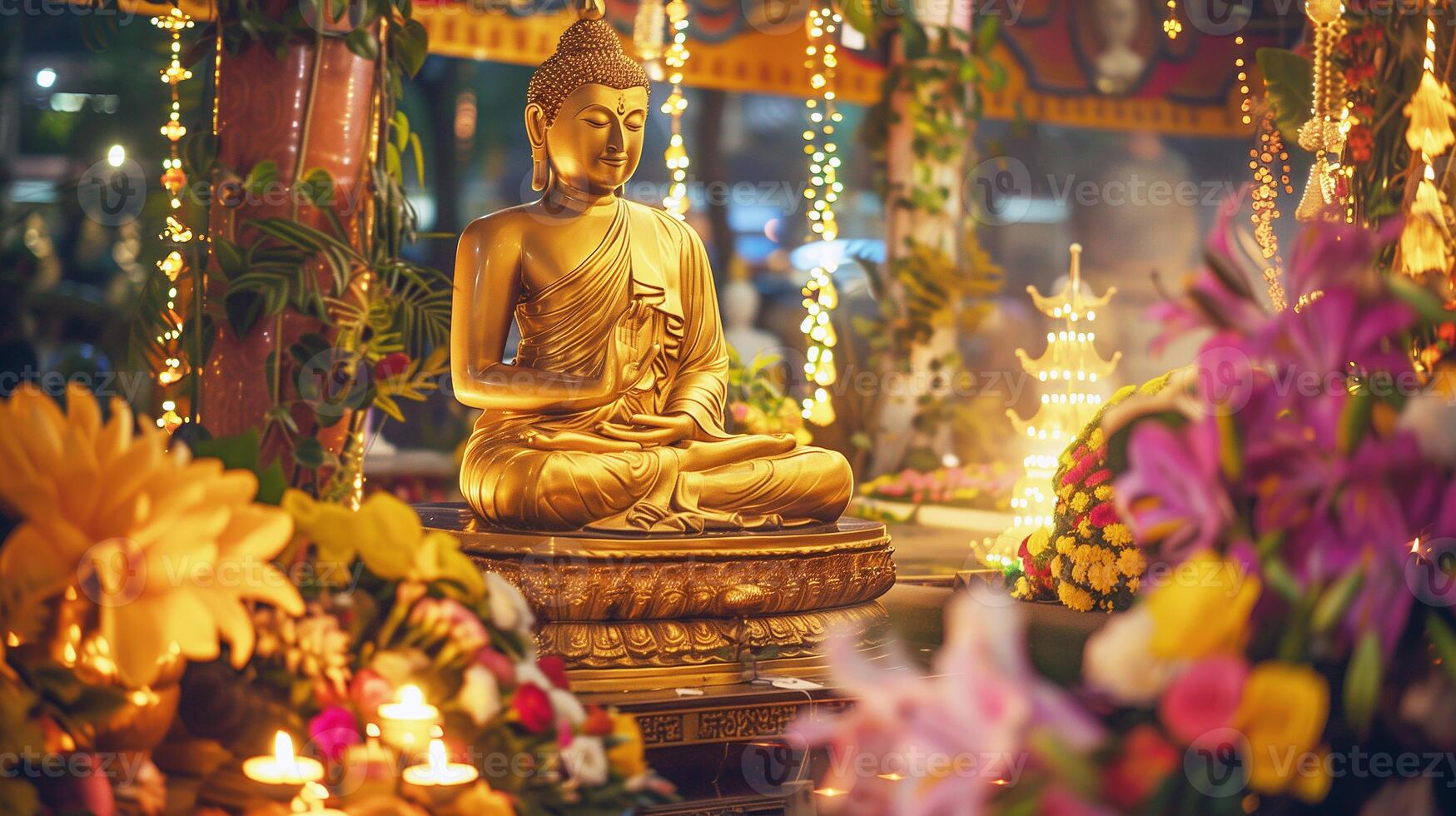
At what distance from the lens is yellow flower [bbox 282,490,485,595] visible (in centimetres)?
104

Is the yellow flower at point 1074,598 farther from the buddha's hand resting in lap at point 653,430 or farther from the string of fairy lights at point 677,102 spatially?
the string of fairy lights at point 677,102

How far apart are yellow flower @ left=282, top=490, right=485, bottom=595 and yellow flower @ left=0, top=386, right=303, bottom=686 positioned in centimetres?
8

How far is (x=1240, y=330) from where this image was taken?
0.79 m

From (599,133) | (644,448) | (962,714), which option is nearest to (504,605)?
(962,714)

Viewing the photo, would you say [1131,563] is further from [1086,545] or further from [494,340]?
[494,340]

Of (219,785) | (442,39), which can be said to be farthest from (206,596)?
(442,39)

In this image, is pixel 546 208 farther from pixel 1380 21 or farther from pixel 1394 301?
pixel 1394 301

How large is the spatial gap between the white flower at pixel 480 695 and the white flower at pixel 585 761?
0.07 m

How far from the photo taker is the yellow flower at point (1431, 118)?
1915 millimetres

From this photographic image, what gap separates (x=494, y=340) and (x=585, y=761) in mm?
2047

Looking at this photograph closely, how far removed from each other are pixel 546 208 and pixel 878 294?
3.42 meters

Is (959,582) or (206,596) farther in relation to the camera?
→ (959,582)

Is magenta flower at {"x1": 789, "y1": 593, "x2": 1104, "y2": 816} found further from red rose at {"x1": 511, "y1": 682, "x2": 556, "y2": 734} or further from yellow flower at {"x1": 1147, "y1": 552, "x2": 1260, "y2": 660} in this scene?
red rose at {"x1": 511, "y1": 682, "x2": 556, "y2": 734}

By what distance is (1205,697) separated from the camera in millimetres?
689
